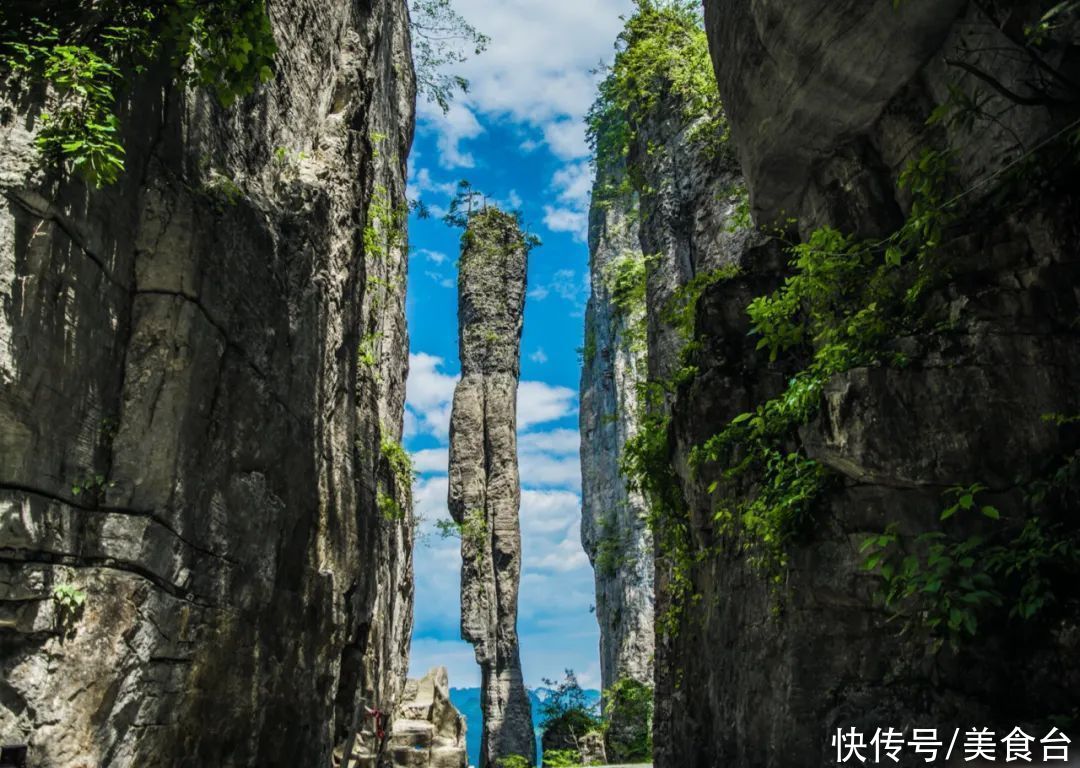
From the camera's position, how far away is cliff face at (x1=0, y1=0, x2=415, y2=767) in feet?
21.0

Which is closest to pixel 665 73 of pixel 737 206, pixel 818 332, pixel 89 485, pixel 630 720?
pixel 737 206

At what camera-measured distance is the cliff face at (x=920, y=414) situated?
723 cm

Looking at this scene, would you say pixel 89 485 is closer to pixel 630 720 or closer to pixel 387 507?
pixel 387 507

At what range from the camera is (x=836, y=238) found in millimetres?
9219

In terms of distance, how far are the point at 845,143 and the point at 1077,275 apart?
3.40 meters

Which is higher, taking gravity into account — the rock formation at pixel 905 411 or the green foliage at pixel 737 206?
the green foliage at pixel 737 206

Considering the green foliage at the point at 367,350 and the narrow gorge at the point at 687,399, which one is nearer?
the narrow gorge at the point at 687,399

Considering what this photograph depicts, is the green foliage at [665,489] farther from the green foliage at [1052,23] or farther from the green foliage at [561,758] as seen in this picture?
the green foliage at [561,758]

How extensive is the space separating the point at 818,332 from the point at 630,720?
2030cm

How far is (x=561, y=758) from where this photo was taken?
2658 cm

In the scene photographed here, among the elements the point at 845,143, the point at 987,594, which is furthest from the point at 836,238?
the point at 987,594

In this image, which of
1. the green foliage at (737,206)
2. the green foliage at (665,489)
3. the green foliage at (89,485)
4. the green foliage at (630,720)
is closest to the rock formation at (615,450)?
the green foliage at (630,720)

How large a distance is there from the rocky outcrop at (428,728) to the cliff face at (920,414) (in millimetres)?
12578

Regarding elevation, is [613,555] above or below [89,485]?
above
